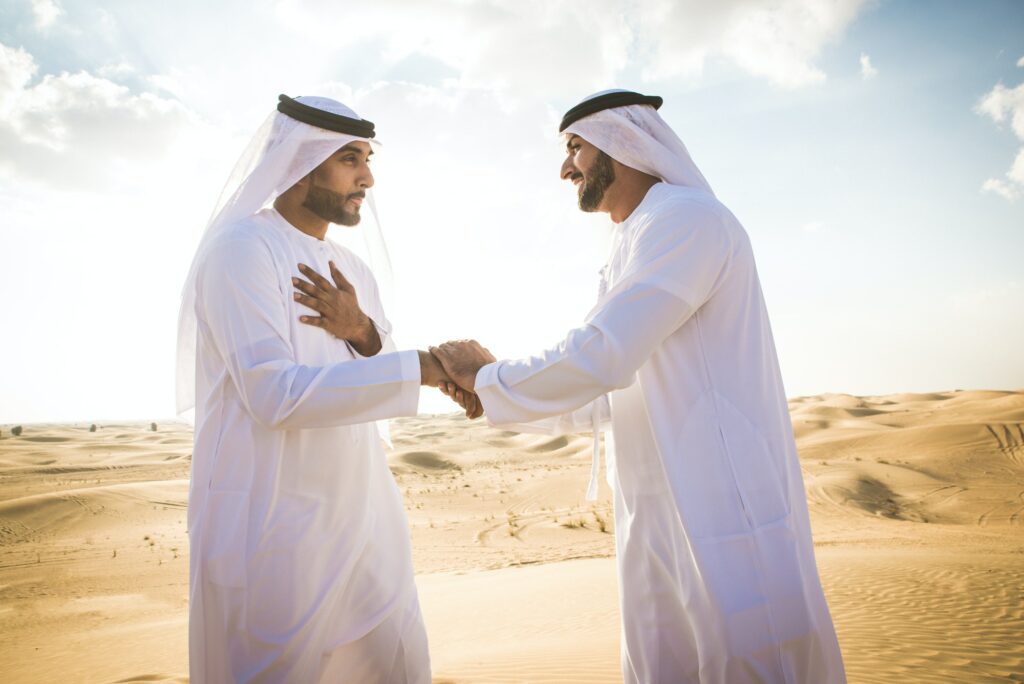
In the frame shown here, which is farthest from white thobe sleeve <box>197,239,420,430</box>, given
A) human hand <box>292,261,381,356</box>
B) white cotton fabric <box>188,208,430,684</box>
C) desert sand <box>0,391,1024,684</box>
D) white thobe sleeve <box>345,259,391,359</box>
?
desert sand <box>0,391,1024,684</box>

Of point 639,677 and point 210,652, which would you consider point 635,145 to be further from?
point 210,652

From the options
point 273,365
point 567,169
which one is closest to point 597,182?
point 567,169

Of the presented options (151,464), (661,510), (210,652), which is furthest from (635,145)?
(151,464)

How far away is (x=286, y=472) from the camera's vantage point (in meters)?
2.31

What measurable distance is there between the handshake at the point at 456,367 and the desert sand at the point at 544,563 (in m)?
2.97

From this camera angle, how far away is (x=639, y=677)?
87.7 inches

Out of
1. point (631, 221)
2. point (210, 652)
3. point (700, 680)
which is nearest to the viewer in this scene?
point (700, 680)

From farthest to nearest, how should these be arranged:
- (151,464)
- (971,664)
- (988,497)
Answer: (151,464)
(988,497)
(971,664)

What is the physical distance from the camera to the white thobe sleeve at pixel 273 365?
217 centimetres

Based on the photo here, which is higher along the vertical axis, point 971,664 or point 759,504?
point 759,504

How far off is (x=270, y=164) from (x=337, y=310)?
817 millimetres

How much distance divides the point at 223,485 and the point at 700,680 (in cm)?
182

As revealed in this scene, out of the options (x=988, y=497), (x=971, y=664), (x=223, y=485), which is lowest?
(x=988, y=497)

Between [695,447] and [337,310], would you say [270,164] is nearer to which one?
Answer: [337,310]
